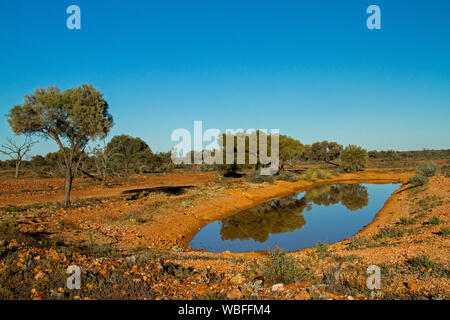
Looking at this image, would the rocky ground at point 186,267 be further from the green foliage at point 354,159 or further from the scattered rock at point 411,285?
the green foliage at point 354,159

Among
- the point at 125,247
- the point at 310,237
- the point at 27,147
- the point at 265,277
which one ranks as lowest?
the point at 310,237

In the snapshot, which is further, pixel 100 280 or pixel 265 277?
pixel 265 277

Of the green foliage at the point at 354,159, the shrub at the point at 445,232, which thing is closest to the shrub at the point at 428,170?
the shrub at the point at 445,232

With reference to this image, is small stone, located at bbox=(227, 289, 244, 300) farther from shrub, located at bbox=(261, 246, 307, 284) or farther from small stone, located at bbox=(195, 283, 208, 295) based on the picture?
shrub, located at bbox=(261, 246, 307, 284)

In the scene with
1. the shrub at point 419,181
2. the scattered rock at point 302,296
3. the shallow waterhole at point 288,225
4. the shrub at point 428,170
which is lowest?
the shallow waterhole at point 288,225

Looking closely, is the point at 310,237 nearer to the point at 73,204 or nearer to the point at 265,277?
the point at 265,277

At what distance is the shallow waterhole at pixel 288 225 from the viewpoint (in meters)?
12.8

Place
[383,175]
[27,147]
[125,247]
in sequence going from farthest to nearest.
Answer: [383,175]
[27,147]
[125,247]

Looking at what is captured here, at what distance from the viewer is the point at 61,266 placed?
545 cm

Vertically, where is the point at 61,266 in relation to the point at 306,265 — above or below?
above

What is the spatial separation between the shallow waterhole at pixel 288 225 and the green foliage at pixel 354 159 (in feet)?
85.0
